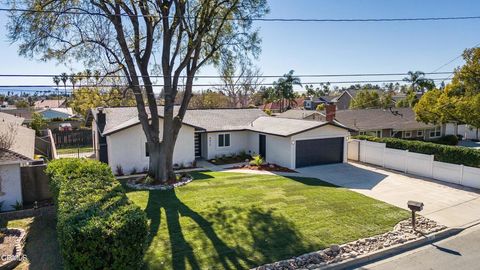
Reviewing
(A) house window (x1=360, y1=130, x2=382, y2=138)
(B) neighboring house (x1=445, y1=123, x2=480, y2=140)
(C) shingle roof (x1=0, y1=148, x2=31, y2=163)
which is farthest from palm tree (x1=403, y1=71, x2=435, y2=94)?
(C) shingle roof (x1=0, y1=148, x2=31, y2=163)

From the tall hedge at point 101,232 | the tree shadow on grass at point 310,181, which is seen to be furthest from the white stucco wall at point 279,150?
the tall hedge at point 101,232

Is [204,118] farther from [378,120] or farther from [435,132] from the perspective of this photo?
[435,132]

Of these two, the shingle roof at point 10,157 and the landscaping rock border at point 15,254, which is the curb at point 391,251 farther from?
the shingle roof at point 10,157

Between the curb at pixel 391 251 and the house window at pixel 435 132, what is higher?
the house window at pixel 435 132

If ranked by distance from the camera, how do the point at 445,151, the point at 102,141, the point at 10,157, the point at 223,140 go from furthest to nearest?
the point at 223,140 → the point at 102,141 → the point at 445,151 → the point at 10,157

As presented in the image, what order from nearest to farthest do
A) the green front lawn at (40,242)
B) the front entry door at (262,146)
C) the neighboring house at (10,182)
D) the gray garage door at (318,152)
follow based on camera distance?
the green front lawn at (40,242)
the neighboring house at (10,182)
the gray garage door at (318,152)
the front entry door at (262,146)

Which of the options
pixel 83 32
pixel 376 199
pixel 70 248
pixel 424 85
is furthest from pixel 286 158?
pixel 424 85

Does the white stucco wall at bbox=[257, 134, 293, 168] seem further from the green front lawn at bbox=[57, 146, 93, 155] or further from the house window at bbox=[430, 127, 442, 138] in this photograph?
the house window at bbox=[430, 127, 442, 138]

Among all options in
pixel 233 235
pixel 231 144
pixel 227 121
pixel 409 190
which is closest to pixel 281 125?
pixel 231 144
